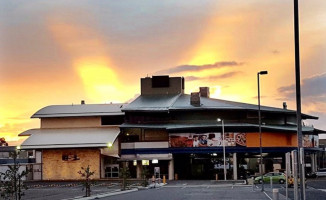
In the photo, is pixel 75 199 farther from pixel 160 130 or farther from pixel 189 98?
pixel 189 98

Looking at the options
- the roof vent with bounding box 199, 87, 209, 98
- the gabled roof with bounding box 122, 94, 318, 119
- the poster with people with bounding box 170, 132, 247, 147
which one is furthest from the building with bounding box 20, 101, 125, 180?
the roof vent with bounding box 199, 87, 209, 98

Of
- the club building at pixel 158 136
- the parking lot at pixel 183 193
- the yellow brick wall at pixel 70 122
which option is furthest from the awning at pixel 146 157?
the parking lot at pixel 183 193

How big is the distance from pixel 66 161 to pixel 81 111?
10.1 metres

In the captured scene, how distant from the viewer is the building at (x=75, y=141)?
298 ft

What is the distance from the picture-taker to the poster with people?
295ft

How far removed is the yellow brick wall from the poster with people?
48.3 feet

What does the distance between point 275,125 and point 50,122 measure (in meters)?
38.0

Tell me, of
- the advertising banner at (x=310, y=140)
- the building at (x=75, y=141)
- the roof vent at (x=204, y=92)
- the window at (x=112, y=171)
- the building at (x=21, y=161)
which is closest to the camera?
the building at (x=75, y=141)

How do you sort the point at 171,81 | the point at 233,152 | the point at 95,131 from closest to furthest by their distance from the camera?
the point at 233,152, the point at 95,131, the point at 171,81

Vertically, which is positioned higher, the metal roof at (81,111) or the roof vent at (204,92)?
the roof vent at (204,92)

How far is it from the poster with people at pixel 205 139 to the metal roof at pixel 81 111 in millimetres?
10801

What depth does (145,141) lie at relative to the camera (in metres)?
93.2

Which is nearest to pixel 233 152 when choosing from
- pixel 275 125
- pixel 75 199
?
pixel 275 125

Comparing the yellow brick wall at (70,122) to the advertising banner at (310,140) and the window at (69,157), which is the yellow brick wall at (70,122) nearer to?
the window at (69,157)
